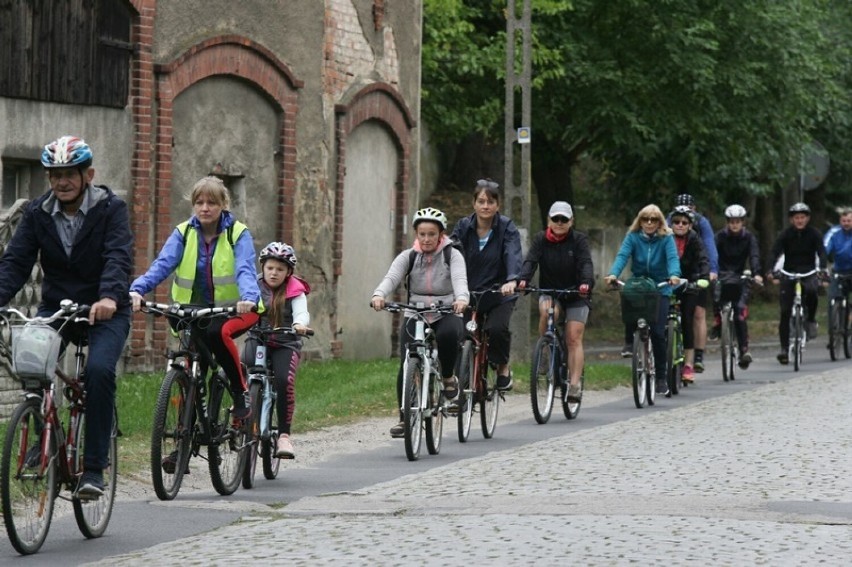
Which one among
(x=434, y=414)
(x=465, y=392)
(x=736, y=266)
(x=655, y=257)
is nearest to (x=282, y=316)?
(x=434, y=414)

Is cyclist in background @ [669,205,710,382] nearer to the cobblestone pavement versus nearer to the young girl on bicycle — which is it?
the cobblestone pavement

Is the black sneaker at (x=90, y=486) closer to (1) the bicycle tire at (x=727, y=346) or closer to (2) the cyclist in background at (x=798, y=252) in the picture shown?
(1) the bicycle tire at (x=727, y=346)

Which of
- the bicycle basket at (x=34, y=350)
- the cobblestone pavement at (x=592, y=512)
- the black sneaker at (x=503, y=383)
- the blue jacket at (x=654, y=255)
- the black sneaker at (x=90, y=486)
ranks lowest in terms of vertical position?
the cobblestone pavement at (x=592, y=512)

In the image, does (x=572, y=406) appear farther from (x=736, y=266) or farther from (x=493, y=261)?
(x=736, y=266)

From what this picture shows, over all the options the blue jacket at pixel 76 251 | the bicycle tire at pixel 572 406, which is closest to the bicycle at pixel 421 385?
the bicycle tire at pixel 572 406

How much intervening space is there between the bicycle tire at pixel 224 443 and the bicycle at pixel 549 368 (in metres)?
4.60

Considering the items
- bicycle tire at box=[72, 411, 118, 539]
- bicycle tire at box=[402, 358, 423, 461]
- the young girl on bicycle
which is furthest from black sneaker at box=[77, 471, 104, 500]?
bicycle tire at box=[402, 358, 423, 461]

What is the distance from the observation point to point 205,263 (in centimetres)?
1066

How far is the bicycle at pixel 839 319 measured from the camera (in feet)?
80.5

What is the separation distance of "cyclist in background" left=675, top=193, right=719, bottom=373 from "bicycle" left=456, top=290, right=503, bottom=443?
5374mm

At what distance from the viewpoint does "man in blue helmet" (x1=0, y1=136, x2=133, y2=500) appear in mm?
9047

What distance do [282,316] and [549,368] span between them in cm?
435

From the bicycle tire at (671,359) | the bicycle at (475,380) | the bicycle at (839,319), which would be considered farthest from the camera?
the bicycle at (839,319)

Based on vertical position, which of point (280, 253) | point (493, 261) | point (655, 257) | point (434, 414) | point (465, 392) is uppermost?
point (655, 257)
